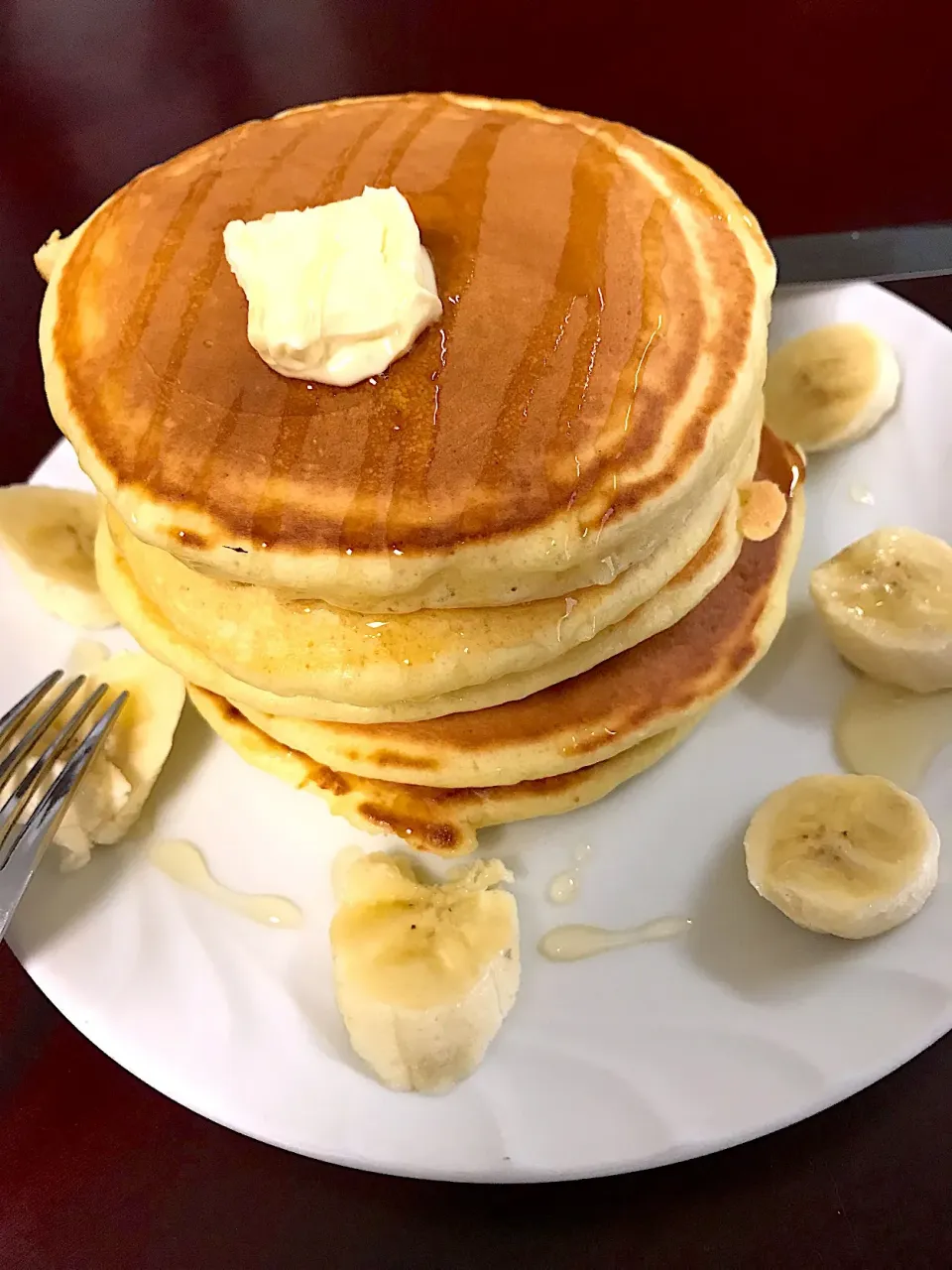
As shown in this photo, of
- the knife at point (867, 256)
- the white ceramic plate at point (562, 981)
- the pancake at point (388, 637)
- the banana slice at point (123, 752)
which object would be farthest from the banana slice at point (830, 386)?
the banana slice at point (123, 752)

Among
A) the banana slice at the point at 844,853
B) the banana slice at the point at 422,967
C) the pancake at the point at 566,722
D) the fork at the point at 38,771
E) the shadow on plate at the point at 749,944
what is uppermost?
the fork at the point at 38,771

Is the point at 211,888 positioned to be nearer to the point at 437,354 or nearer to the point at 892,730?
the point at 437,354

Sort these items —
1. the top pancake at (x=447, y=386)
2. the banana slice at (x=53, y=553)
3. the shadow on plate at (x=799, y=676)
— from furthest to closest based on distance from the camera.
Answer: the banana slice at (x=53, y=553) < the shadow on plate at (x=799, y=676) < the top pancake at (x=447, y=386)

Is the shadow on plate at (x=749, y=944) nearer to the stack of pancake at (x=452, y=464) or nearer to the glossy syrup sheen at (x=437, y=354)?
the stack of pancake at (x=452, y=464)

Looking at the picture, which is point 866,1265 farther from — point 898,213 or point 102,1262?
point 898,213

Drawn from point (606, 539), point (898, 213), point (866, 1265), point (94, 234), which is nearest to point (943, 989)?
point (866, 1265)

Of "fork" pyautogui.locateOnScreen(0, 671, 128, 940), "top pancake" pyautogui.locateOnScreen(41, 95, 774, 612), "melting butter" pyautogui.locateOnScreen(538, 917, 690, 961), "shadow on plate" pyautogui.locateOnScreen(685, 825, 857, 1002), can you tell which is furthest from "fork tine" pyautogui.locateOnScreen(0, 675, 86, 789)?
"shadow on plate" pyautogui.locateOnScreen(685, 825, 857, 1002)

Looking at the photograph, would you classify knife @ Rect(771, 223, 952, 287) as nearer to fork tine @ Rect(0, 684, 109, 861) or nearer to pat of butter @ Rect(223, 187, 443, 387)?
pat of butter @ Rect(223, 187, 443, 387)

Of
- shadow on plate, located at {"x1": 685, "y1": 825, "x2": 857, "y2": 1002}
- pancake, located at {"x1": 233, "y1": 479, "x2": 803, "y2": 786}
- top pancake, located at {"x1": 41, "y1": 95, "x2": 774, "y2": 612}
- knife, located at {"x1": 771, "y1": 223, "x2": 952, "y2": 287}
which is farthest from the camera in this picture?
knife, located at {"x1": 771, "y1": 223, "x2": 952, "y2": 287}
